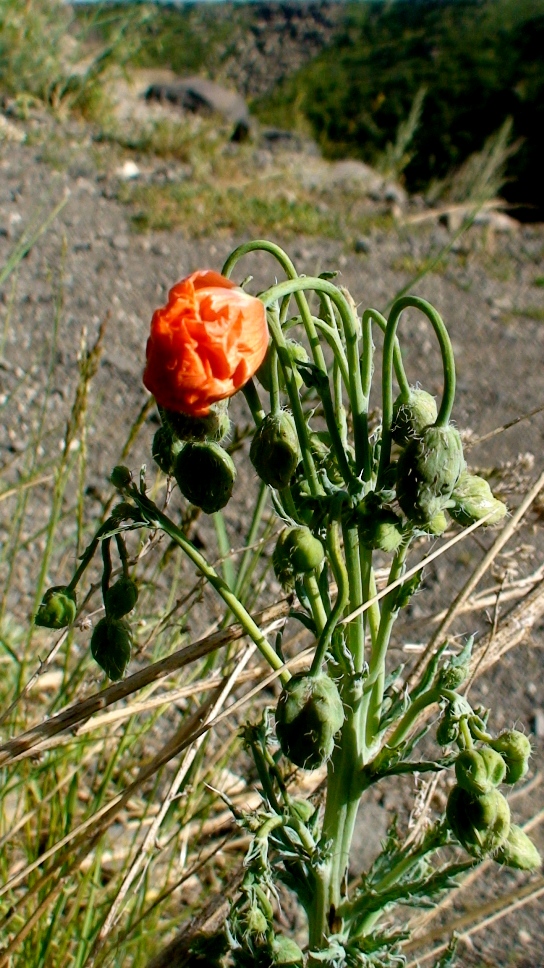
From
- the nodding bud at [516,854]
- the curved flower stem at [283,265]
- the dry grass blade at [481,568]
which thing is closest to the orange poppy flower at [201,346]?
the curved flower stem at [283,265]

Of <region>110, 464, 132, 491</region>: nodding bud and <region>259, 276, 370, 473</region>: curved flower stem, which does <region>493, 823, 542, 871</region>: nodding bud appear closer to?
<region>259, 276, 370, 473</region>: curved flower stem

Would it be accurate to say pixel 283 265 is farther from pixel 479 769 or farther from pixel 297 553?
pixel 479 769

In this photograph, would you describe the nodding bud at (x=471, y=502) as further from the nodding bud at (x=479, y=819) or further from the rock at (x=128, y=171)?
the rock at (x=128, y=171)

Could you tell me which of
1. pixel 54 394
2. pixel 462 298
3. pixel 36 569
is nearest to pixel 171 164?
pixel 462 298

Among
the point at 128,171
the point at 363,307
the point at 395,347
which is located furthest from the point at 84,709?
the point at 128,171

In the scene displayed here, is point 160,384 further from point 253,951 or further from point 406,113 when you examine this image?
point 406,113

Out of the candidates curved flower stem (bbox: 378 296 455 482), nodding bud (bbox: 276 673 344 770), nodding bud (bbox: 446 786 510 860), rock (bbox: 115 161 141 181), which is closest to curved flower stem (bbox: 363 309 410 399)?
curved flower stem (bbox: 378 296 455 482)
